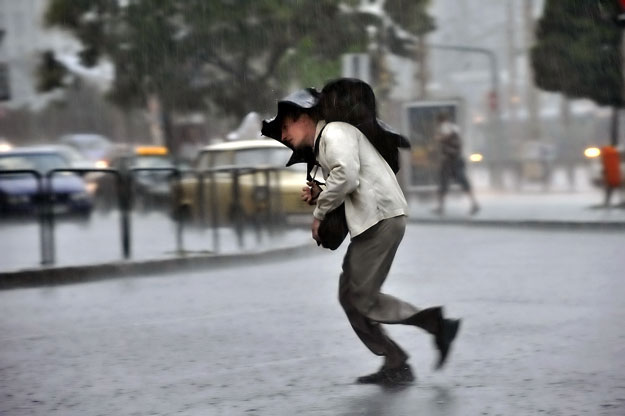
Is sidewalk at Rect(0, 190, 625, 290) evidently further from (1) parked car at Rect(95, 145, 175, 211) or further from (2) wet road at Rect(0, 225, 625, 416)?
(1) parked car at Rect(95, 145, 175, 211)

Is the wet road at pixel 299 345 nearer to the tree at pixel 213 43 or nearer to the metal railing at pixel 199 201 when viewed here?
the metal railing at pixel 199 201

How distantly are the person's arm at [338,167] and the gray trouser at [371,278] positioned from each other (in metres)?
0.25

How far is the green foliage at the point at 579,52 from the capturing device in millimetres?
26766

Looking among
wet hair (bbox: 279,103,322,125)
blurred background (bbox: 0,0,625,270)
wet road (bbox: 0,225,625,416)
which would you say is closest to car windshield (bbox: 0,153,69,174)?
blurred background (bbox: 0,0,625,270)

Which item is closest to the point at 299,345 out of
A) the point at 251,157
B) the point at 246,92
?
the point at 251,157

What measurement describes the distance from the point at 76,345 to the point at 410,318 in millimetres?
2662

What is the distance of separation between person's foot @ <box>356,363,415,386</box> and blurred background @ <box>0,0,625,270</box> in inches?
250

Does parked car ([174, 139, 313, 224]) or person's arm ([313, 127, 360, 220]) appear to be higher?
person's arm ([313, 127, 360, 220])

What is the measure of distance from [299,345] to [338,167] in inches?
77.3

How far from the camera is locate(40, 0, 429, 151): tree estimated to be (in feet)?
Answer: 116

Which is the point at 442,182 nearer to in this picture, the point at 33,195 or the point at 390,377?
the point at 33,195

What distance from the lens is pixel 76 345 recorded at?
7.95 meters

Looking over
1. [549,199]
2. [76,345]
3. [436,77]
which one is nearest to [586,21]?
[549,199]

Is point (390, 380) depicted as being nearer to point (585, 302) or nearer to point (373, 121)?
point (373, 121)
